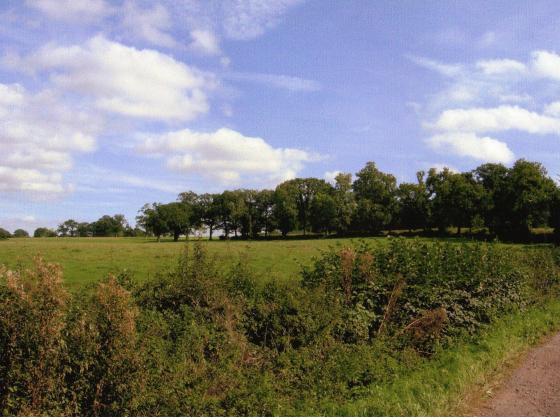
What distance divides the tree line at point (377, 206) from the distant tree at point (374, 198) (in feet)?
0.66

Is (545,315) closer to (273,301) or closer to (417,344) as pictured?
(417,344)

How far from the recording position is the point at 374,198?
308ft

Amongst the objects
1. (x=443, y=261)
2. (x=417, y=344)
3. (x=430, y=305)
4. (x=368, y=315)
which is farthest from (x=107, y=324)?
(x=443, y=261)

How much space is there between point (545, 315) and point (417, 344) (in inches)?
259

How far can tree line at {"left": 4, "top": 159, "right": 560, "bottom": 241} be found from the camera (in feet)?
215

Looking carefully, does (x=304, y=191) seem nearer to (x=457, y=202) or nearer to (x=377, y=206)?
(x=377, y=206)

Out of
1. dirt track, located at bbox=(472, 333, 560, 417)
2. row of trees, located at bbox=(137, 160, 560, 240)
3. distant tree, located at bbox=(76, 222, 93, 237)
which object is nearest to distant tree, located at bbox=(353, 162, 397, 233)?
row of trees, located at bbox=(137, 160, 560, 240)

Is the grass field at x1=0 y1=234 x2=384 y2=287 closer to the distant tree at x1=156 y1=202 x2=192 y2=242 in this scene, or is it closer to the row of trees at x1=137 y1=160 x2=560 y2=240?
the row of trees at x1=137 y1=160 x2=560 y2=240

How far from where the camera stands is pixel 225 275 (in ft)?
33.2

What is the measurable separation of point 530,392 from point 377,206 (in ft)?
267

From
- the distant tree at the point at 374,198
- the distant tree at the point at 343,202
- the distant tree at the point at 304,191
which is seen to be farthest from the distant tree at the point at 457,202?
the distant tree at the point at 304,191

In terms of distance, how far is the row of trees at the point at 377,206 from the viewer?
65625mm

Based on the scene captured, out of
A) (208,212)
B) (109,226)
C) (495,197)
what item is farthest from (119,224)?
(495,197)

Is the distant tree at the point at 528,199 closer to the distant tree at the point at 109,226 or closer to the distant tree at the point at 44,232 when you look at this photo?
the distant tree at the point at 109,226
